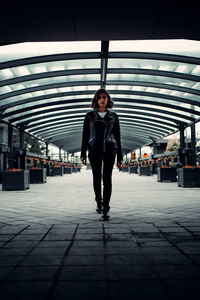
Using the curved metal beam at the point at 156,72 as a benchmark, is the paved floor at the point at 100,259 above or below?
below

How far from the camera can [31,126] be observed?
19.5m

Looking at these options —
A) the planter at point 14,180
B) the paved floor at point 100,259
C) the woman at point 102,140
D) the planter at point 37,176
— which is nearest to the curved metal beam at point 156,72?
the planter at point 14,180

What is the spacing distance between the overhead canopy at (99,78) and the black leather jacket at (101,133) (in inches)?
194

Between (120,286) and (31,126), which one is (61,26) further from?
(31,126)

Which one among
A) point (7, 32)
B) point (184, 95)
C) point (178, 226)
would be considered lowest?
point (178, 226)

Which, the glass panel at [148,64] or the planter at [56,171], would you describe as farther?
the planter at [56,171]

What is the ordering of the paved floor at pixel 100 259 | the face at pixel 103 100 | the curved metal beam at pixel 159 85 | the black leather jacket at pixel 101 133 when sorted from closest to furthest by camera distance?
the paved floor at pixel 100 259, the black leather jacket at pixel 101 133, the face at pixel 103 100, the curved metal beam at pixel 159 85

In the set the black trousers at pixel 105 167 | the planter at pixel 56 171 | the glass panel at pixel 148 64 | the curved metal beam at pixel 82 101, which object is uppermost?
the glass panel at pixel 148 64

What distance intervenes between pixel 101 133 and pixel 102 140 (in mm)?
107

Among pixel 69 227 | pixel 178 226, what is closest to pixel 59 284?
pixel 69 227

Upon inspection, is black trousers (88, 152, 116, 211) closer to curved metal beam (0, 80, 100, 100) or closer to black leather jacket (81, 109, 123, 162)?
black leather jacket (81, 109, 123, 162)

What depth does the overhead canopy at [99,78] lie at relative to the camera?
8.45 metres

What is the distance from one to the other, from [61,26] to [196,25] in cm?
214

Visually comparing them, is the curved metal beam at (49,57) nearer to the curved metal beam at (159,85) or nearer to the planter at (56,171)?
the curved metal beam at (159,85)
